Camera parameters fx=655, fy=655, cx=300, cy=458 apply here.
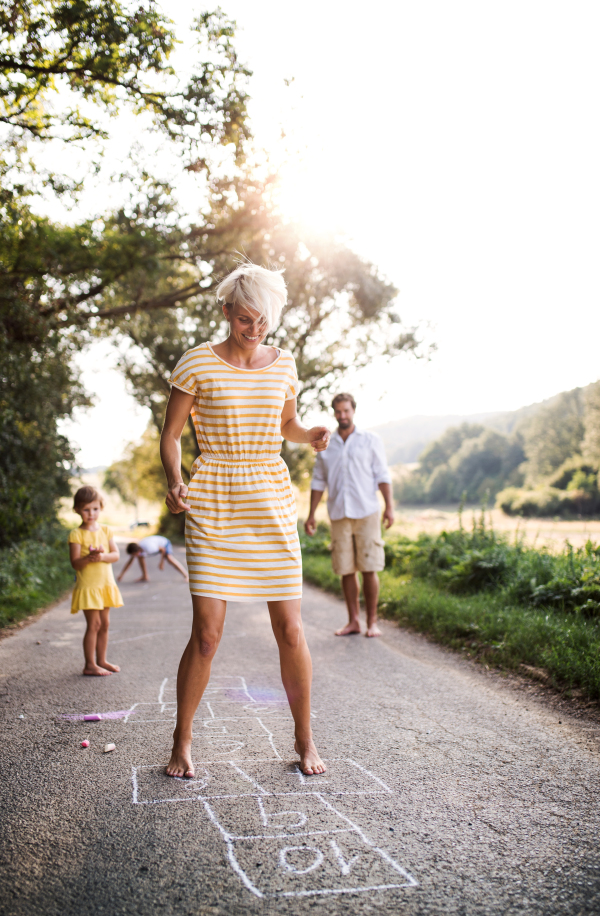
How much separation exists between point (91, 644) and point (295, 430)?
267 cm

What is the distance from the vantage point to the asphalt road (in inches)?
81.8

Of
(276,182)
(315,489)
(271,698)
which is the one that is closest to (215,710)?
(271,698)

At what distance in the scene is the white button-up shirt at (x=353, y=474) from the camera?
6758 mm

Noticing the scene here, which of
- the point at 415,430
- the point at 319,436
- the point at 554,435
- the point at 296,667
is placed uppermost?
the point at 415,430

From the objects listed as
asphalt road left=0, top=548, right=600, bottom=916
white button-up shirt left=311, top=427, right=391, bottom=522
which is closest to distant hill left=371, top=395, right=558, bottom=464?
white button-up shirt left=311, top=427, right=391, bottom=522

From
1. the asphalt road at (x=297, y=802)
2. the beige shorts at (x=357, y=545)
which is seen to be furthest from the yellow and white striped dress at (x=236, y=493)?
the beige shorts at (x=357, y=545)

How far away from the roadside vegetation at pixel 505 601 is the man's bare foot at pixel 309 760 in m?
2.02

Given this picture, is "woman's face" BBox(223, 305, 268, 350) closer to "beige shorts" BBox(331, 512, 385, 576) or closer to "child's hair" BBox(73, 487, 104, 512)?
"child's hair" BBox(73, 487, 104, 512)

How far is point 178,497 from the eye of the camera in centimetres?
298

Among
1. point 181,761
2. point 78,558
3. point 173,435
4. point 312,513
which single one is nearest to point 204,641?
point 181,761

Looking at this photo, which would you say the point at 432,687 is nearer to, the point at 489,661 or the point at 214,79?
the point at 489,661

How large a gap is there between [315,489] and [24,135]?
7447 millimetres

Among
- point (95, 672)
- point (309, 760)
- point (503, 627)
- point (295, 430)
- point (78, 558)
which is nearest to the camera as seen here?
point (309, 760)

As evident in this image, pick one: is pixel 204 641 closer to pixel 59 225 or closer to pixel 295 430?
pixel 295 430
